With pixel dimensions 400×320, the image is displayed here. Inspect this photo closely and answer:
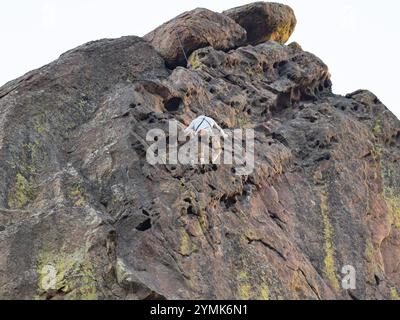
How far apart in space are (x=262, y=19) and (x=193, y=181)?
53.2 ft

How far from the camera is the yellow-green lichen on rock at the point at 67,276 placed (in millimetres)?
25234

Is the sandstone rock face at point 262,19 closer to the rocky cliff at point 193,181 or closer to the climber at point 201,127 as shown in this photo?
the rocky cliff at point 193,181

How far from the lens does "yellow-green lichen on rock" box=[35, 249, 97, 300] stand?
82.8ft

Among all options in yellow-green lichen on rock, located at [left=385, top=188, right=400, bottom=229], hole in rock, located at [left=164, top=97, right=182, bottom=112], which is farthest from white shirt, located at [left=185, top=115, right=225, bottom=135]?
yellow-green lichen on rock, located at [left=385, top=188, right=400, bottom=229]

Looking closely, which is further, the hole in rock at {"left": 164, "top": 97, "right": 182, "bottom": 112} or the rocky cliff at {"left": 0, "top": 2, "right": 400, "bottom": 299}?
the hole in rock at {"left": 164, "top": 97, "right": 182, "bottom": 112}

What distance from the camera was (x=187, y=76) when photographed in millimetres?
35812

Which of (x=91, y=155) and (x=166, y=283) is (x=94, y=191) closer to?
(x=91, y=155)

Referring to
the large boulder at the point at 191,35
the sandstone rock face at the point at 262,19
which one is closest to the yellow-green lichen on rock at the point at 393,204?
the large boulder at the point at 191,35

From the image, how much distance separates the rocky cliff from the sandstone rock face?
1067 mm

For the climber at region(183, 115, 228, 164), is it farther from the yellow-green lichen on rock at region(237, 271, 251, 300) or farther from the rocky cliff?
the yellow-green lichen on rock at region(237, 271, 251, 300)

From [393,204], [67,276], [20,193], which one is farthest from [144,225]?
[393,204]

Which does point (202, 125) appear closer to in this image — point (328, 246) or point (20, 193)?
point (328, 246)

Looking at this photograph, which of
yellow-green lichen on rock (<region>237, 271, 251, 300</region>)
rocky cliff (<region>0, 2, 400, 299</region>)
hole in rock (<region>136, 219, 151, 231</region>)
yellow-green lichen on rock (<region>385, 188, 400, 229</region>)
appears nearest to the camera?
rocky cliff (<region>0, 2, 400, 299</region>)

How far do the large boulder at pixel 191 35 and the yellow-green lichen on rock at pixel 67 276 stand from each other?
50.0ft
